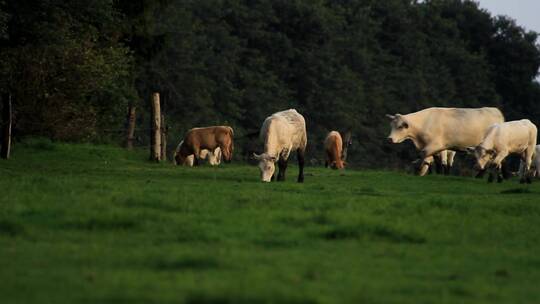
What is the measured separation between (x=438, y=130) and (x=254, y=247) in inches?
891

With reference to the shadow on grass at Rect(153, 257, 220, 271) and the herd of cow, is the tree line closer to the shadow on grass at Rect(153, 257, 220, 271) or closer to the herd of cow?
the herd of cow

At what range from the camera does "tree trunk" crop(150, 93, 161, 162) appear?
36.3 meters

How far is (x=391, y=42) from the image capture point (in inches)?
3403

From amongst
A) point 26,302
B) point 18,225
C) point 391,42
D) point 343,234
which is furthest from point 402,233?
point 391,42

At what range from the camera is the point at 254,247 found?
1111 cm

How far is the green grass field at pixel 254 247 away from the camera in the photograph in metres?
8.67

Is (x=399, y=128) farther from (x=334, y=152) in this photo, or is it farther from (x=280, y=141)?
(x=280, y=141)

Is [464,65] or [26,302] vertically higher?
[464,65]

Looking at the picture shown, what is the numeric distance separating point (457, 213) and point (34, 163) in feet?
55.9

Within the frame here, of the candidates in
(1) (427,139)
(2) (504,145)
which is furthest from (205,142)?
(2) (504,145)

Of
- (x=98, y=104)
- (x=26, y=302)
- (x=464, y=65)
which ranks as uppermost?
(x=464, y=65)

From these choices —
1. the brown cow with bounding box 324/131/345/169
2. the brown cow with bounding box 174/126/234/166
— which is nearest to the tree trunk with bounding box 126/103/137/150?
the brown cow with bounding box 174/126/234/166

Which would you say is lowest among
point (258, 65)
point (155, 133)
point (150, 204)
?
point (150, 204)

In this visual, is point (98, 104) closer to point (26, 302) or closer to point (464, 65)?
point (26, 302)
